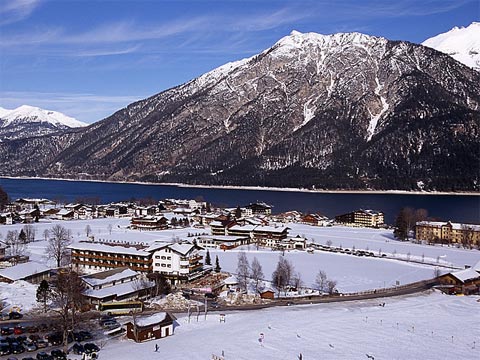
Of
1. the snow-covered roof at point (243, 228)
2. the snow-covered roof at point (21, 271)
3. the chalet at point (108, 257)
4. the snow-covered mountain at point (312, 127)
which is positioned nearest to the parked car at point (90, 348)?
the snow-covered roof at point (21, 271)

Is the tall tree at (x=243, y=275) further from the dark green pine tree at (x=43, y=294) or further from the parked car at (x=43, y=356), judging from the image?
the parked car at (x=43, y=356)

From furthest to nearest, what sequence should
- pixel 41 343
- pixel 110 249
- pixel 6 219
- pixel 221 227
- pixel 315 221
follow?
pixel 315 221 → pixel 6 219 → pixel 221 227 → pixel 110 249 → pixel 41 343

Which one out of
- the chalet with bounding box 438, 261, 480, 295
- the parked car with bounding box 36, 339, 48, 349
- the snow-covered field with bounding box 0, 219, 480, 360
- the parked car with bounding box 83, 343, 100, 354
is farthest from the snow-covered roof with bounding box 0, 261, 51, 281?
Result: the chalet with bounding box 438, 261, 480, 295

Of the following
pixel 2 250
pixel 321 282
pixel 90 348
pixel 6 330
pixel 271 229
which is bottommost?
pixel 6 330

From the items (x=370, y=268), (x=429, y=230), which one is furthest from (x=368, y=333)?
(x=429, y=230)

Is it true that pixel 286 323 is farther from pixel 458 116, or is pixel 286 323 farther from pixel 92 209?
pixel 458 116

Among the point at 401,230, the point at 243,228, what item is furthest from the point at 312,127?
the point at 243,228

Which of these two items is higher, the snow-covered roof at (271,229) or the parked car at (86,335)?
the snow-covered roof at (271,229)

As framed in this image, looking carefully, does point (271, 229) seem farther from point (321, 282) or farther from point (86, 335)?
point (86, 335)
